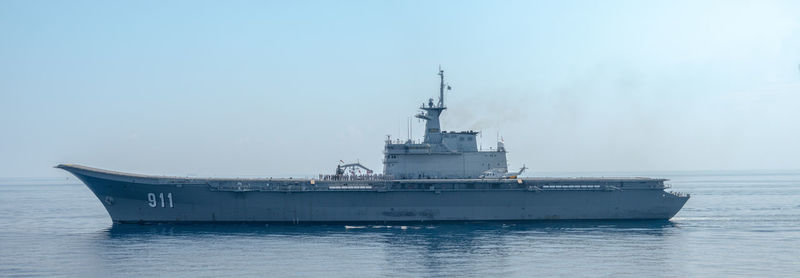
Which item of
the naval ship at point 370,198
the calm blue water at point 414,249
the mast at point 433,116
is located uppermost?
the mast at point 433,116

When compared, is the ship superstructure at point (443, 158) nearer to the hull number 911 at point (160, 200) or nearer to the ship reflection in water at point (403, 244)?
the ship reflection in water at point (403, 244)

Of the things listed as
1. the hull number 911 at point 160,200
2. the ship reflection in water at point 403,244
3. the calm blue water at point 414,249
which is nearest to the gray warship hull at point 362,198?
the hull number 911 at point 160,200

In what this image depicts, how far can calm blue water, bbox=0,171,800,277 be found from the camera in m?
26.9

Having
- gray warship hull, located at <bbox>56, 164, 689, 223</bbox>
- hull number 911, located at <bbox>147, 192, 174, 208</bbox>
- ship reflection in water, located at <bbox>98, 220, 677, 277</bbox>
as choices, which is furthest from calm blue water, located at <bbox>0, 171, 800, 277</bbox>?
hull number 911, located at <bbox>147, 192, 174, 208</bbox>

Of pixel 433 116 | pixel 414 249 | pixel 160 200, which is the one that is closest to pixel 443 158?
pixel 433 116

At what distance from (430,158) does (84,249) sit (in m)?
19.9

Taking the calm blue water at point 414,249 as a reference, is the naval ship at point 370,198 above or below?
above

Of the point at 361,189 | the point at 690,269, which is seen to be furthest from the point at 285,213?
the point at 690,269

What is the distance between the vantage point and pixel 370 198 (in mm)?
39438

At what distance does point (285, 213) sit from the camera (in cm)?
3947

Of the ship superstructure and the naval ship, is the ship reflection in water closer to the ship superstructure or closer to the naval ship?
the naval ship

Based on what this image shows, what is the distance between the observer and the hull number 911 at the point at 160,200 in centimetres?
3906

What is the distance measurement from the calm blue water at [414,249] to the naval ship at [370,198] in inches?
30.1

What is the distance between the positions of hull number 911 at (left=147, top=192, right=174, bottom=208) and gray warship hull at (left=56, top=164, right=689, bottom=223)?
0.06 metres
